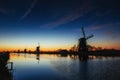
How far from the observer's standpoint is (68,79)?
1091 inches

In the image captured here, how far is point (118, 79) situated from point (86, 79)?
16.2ft

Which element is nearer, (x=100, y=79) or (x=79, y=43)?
(x=100, y=79)

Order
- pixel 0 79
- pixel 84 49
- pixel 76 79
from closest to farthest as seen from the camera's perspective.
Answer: pixel 0 79
pixel 76 79
pixel 84 49

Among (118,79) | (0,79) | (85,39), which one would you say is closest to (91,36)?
(85,39)

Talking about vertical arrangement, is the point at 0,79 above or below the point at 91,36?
below

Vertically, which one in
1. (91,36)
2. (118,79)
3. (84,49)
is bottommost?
(118,79)

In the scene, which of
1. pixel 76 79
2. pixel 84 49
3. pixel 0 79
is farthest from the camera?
pixel 84 49

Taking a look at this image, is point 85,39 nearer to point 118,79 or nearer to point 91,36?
point 91,36

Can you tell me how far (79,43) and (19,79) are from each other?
3590 inches

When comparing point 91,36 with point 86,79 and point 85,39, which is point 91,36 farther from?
point 86,79

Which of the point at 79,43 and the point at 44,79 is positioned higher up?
the point at 79,43

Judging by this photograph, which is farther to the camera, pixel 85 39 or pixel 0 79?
pixel 85 39

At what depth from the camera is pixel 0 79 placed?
20.5 meters

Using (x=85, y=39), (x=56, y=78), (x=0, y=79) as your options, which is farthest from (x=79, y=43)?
(x=0, y=79)
